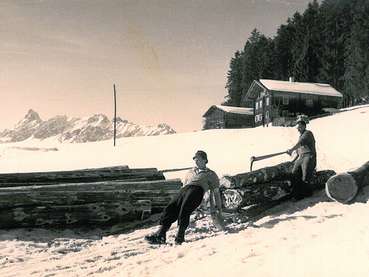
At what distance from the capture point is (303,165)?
34.9 feet

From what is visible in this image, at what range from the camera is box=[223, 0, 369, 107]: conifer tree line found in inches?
2338

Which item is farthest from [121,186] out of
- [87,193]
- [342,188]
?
[342,188]

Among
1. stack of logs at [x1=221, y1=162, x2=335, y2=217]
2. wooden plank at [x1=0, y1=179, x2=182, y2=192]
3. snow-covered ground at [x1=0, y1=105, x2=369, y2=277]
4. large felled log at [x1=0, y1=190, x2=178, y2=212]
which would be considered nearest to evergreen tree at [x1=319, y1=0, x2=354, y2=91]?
stack of logs at [x1=221, y1=162, x2=335, y2=217]

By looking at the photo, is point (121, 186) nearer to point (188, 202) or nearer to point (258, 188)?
point (258, 188)

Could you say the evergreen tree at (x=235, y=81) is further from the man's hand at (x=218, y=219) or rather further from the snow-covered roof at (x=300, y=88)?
the man's hand at (x=218, y=219)

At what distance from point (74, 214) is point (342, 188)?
17.0 feet

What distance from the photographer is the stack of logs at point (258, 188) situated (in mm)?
9883

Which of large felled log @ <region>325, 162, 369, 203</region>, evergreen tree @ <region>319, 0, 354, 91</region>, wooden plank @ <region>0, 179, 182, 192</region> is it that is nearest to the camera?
large felled log @ <region>325, 162, 369, 203</region>

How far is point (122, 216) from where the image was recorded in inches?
412

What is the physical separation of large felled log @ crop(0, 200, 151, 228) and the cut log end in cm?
368

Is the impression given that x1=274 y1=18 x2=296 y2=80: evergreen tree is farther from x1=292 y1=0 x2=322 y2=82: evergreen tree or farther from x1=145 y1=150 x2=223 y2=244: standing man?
x1=145 y1=150 x2=223 y2=244: standing man

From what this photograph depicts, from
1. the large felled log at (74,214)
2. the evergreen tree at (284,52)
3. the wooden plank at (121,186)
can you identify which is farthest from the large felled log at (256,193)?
the evergreen tree at (284,52)

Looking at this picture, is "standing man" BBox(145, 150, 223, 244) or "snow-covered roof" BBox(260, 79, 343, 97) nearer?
"standing man" BBox(145, 150, 223, 244)

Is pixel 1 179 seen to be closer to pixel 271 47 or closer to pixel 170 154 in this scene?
pixel 170 154
